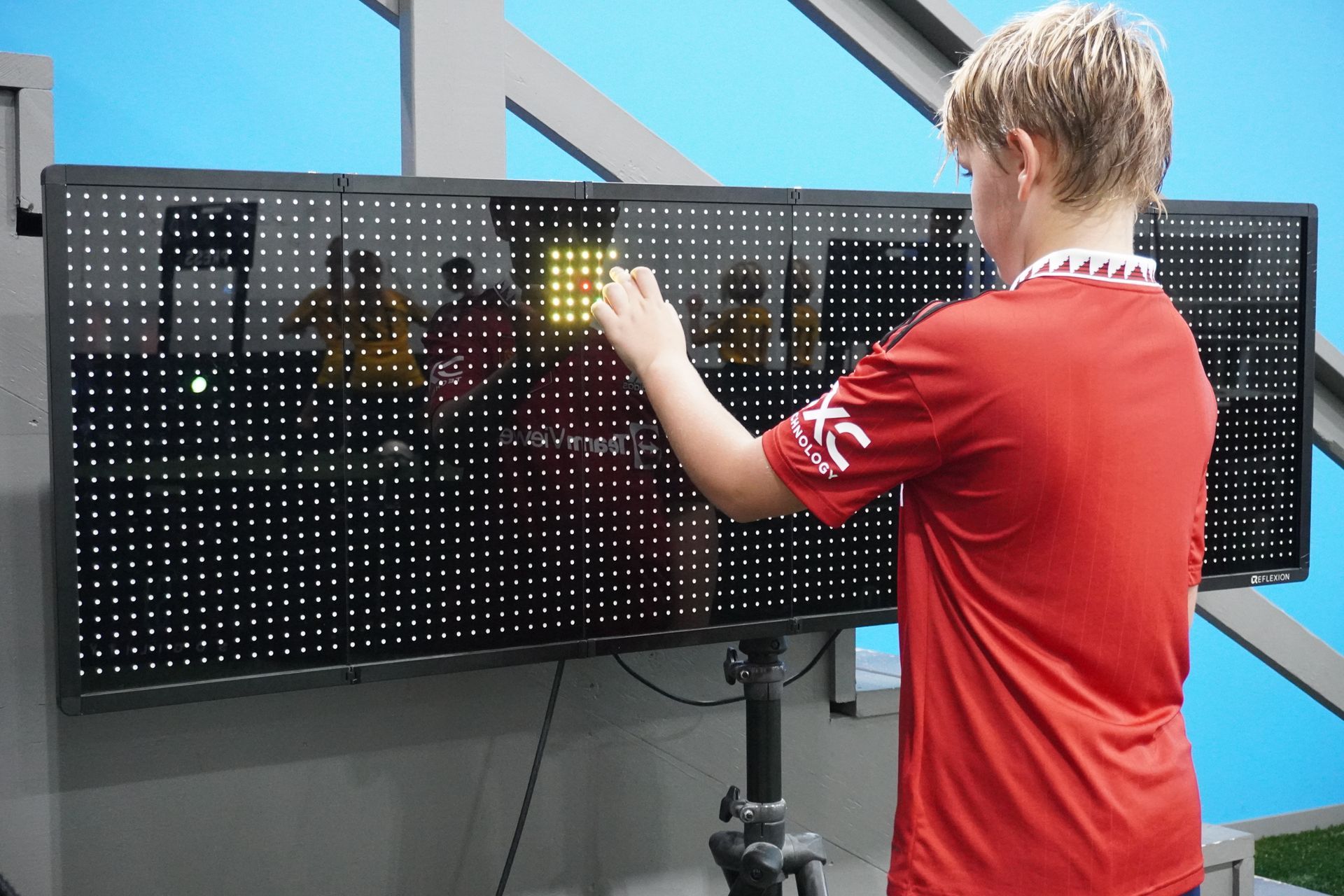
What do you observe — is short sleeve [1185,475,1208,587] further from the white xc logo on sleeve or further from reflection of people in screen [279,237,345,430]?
reflection of people in screen [279,237,345,430]

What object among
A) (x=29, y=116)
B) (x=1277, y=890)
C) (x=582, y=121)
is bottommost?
(x=1277, y=890)

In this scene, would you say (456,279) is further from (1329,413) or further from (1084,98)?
(1329,413)

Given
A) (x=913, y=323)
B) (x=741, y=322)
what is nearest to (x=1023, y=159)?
(x=913, y=323)

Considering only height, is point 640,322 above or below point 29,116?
below

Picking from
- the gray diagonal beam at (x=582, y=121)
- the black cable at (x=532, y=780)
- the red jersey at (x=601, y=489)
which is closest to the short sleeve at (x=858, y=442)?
the red jersey at (x=601, y=489)

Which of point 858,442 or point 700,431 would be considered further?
point 700,431

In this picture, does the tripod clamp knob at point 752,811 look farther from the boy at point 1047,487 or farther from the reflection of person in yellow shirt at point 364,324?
the reflection of person in yellow shirt at point 364,324

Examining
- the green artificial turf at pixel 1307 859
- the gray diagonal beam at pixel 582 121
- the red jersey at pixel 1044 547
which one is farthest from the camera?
the green artificial turf at pixel 1307 859

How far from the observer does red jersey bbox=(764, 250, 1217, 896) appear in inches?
43.3

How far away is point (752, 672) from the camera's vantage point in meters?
1.79

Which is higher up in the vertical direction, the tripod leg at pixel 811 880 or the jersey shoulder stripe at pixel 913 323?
the jersey shoulder stripe at pixel 913 323

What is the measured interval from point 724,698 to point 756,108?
2.87 metres

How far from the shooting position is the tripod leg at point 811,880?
174cm

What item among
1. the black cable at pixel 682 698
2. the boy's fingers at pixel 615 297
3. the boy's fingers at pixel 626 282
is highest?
the boy's fingers at pixel 626 282
